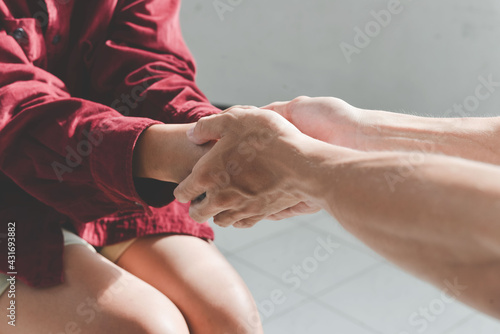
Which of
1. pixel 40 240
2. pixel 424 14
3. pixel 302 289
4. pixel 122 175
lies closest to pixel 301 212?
pixel 122 175

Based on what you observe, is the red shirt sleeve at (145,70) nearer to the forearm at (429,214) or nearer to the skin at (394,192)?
the skin at (394,192)

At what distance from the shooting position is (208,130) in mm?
927

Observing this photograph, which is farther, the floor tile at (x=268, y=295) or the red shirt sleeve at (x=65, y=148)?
the floor tile at (x=268, y=295)

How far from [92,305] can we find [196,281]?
18 cm

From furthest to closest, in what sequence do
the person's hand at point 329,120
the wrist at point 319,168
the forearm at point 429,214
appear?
1. the person's hand at point 329,120
2. the wrist at point 319,168
3. the forearm at point 429,214

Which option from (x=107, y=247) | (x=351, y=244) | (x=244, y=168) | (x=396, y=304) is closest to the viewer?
(x=244, y=168)

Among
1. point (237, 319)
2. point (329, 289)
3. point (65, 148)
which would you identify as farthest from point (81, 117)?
point (329, 289)

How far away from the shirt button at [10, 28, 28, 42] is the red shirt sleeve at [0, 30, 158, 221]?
7 cm

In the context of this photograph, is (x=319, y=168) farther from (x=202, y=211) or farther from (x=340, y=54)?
(x=340, y=54)

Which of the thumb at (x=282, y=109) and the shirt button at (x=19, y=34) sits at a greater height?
the shirt button at (x=19, y=34)

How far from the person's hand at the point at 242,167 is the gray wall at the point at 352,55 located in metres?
1.87

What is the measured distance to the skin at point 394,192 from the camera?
55cm

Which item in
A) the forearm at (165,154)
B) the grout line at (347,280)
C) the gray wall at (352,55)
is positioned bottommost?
the grout line at (347,280)

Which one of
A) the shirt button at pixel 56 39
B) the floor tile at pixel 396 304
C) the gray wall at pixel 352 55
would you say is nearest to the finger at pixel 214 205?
the shirt button at pixel 56 39
